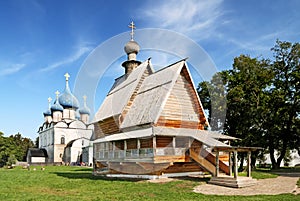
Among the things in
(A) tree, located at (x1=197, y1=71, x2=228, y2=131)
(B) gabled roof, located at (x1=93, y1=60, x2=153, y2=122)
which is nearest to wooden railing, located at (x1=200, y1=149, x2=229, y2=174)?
(B) gabled roof, located at (x1=93, y1=60, x2=153, y2=122)

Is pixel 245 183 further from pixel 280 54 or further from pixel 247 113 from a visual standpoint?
pixel 280 54

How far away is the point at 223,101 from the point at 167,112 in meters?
11.6

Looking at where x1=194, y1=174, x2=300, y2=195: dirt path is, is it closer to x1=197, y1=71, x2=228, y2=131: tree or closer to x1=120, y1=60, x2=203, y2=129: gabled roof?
x1=120, y1=60, x2=203, y2=129: gabled roof

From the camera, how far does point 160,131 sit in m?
19.0

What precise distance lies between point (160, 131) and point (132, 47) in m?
15.9

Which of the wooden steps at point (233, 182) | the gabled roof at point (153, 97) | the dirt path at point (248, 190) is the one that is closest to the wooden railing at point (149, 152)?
the gabled roof at point (153, 97)

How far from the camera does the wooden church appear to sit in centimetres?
1916

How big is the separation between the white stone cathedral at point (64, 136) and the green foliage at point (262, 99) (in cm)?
3968

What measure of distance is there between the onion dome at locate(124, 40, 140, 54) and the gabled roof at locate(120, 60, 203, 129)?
8510mm

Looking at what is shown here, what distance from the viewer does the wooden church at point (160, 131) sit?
19156 millimetres

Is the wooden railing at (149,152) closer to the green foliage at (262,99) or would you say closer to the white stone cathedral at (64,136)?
the green foliage at (262,99)

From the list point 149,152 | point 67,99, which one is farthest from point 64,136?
point 149,152

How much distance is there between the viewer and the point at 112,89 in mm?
32500

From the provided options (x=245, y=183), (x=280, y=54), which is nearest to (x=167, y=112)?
(x=245, y=183)
